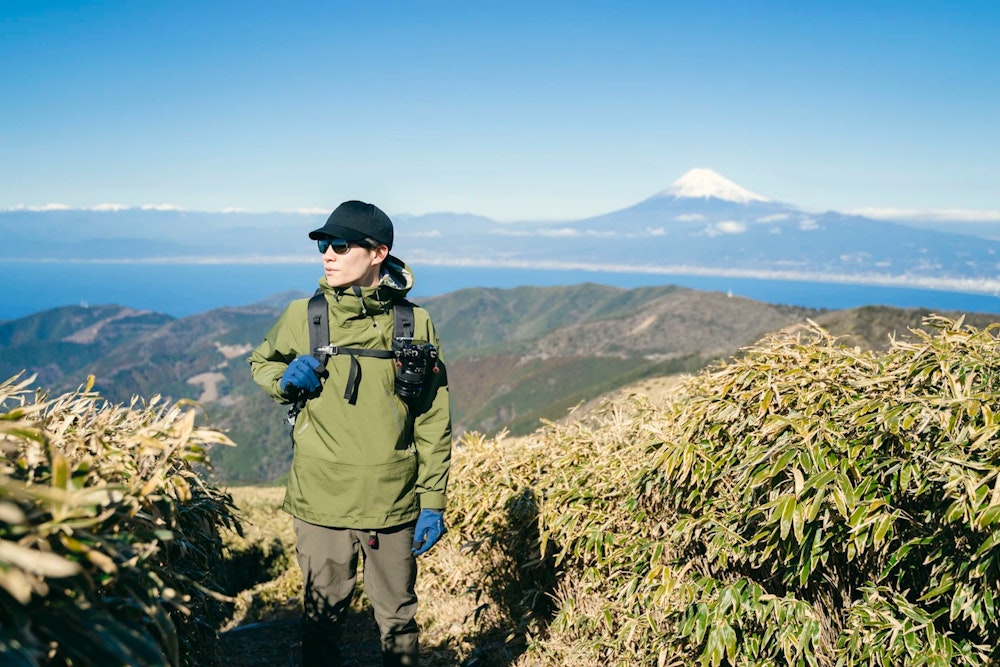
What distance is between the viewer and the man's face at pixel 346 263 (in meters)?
3.86

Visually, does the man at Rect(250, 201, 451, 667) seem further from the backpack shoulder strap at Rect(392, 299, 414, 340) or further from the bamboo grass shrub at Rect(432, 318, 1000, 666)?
the bamboo grass shrub at Rect(432, 318, 1000, 666)

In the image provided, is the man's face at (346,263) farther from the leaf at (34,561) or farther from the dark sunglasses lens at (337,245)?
the leaf at (34,561)

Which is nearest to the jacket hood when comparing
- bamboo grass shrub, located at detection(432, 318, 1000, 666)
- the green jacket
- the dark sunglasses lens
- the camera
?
the green jacket

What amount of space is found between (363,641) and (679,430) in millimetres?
3238

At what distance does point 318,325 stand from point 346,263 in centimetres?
40

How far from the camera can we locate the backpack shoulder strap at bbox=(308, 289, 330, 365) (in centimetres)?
374

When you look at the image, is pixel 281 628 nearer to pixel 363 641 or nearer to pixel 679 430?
pixel 363 641

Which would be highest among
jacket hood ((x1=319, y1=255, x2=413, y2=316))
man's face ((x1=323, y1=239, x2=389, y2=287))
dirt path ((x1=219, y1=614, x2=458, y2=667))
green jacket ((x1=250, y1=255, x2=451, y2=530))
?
man's face ((x1=323, y1=239, x2=389, y2=287))

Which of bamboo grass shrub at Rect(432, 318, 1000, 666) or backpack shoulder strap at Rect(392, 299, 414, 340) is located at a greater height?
backpack shoulder strap at Rect(392, 299, 414, 340)

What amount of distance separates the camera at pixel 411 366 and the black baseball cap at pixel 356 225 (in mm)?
662

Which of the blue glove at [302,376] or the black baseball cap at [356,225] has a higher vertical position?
the black baseball cap at [356,225]

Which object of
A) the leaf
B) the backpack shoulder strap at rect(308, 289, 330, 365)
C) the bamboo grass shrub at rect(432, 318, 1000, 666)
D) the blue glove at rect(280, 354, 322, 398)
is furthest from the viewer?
the backpack shoulder strap at rect(308, 289, 330, 365)

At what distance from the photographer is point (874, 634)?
2.96m

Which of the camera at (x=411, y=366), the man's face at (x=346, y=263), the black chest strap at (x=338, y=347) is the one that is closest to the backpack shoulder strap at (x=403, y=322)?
the black chest strap at (x=338, y=347)
